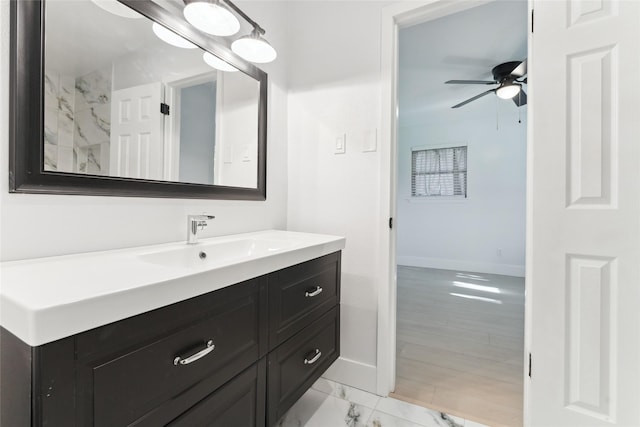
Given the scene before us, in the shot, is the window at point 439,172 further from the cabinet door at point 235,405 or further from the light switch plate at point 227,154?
the cabinet door at point 235,405

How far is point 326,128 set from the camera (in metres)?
1.78

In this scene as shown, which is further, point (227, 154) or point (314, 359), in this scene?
point (227, 154)

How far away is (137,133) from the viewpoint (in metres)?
1.11

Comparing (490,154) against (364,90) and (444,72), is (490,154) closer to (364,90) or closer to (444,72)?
(444,72)

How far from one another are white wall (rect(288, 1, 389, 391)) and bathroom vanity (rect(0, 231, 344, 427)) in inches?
19.6

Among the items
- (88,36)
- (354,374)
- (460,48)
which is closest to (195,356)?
(88,36)

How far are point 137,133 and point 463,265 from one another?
4764mm

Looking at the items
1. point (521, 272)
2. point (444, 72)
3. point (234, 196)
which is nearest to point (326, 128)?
point (234, 196)

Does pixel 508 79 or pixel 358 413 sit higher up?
pixel 508 79

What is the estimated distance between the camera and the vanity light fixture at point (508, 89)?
9.00 ft

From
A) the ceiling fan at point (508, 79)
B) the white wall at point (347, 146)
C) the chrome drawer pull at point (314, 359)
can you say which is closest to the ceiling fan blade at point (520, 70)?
the ceiling fan at point (508, 79)

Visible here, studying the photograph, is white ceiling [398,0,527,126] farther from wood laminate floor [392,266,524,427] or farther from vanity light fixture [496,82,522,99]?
wood laminate floor [392,266,524,427]

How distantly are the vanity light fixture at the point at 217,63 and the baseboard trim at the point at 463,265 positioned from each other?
A: 3.98 meters

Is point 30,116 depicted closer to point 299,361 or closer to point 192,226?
point 192,226
